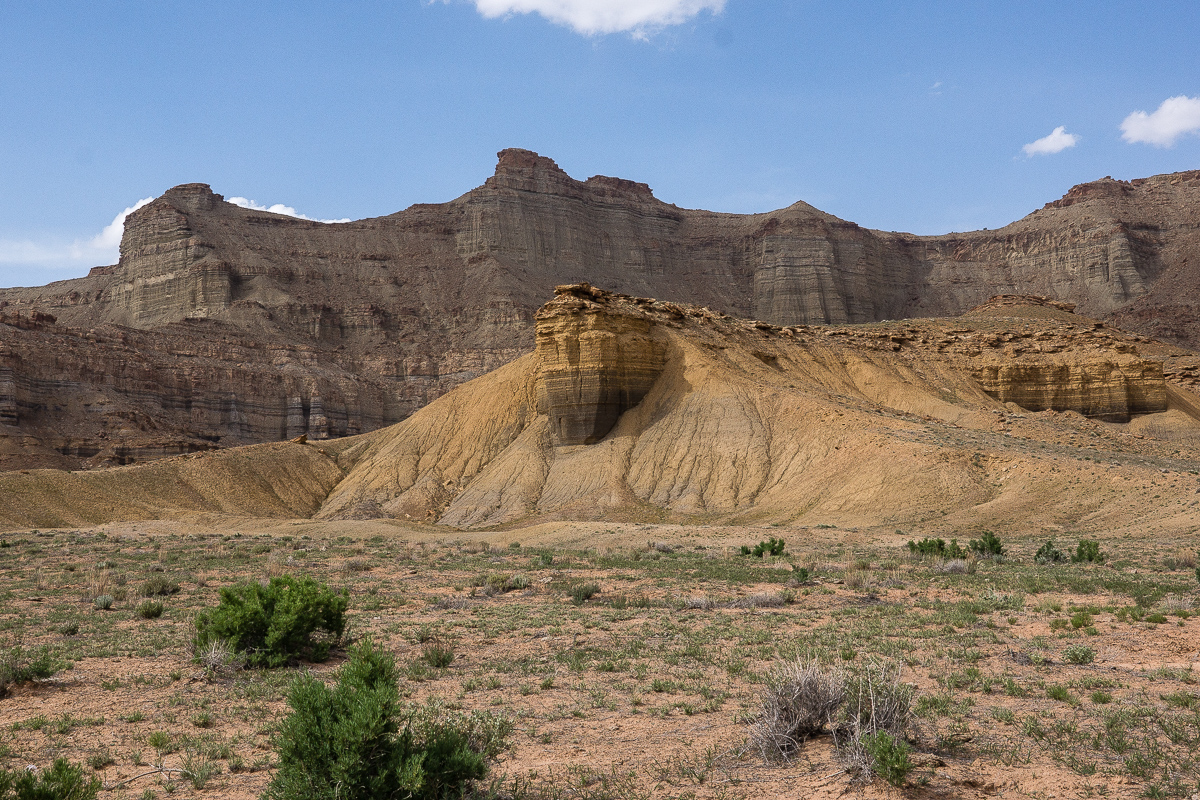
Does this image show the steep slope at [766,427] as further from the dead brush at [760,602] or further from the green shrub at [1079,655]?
the green shrub at [1079,655]

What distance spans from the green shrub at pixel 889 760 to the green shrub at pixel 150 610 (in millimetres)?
13531

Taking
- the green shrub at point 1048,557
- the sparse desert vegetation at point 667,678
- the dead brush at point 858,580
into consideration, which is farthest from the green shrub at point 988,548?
the dead brush at point 858,580

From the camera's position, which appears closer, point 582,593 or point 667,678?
point 667,678

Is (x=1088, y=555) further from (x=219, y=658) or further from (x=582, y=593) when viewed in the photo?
(x=219, y=658)

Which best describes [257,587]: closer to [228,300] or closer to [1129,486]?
[1129,486]

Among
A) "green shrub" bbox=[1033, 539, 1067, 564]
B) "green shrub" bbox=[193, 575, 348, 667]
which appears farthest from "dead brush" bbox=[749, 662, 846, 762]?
"green shrub" bbox=[1033, 539, 1067, 564]

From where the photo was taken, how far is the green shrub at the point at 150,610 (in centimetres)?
1600

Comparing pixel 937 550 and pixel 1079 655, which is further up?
pixel 1079 655

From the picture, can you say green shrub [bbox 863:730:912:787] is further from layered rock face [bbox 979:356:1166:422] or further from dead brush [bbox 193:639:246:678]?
layered rock face [bbox 979:356:1166:422]

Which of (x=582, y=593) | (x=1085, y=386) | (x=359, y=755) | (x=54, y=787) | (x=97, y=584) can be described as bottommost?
(x=582, y=593)

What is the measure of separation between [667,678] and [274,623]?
5.51 metres

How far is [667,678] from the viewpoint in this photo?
10.9 m

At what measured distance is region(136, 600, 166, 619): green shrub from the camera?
16000 mm

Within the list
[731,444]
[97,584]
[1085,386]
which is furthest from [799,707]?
[1085,386]
